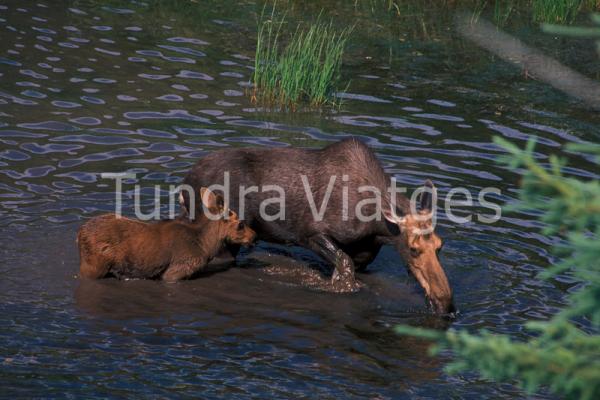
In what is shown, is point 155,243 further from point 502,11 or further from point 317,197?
point 502,11

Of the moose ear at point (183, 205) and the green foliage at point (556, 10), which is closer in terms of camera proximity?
the moose ear at point (183, 205)

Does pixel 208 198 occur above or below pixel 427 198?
below

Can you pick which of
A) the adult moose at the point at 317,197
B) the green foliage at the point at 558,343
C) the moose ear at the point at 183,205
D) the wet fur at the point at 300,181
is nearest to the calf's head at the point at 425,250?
the adult moose at the point at 317,197

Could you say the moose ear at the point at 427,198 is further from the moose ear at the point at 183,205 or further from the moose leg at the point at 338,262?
the moose ear at the point at 183,205

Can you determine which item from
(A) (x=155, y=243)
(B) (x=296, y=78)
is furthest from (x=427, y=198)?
(B) (x=296, y=78)

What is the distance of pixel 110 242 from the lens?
895 cm

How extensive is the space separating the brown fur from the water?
0.20 meters

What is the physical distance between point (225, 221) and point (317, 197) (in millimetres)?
960

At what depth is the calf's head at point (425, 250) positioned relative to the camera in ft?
29.0

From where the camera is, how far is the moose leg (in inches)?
380

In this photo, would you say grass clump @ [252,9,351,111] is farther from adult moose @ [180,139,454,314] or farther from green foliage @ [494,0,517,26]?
green foliage @ [494,0,517,26]

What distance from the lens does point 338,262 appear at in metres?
9.68

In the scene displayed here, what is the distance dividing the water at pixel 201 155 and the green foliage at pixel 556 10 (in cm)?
189

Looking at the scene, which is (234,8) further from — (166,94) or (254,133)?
(254,133)
